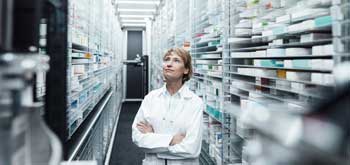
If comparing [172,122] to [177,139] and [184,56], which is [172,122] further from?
[184,56]

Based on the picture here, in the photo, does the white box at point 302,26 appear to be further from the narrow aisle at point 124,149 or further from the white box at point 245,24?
the narrow aisle at point 124,149

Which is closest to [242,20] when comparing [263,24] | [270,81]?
[263,24]

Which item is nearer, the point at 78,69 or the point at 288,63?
the point at 288,63

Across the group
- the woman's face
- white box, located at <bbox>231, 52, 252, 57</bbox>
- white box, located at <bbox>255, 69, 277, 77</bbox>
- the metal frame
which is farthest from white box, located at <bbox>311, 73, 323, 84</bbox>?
the woman's face

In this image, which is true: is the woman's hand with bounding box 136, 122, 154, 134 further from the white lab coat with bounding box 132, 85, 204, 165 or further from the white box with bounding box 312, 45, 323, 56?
the white box with bounding box 312, 45, 323, 56

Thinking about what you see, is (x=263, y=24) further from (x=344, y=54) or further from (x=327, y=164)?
(x=327, y=164)

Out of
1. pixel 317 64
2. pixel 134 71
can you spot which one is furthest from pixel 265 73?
pixel 134 71

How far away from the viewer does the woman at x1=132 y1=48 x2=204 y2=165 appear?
80.3 inches

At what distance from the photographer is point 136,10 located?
906 centimetres

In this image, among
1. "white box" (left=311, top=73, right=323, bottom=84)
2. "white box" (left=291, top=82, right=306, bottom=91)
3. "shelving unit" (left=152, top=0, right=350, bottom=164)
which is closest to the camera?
"shelving unit" (left=152, top=0, right=350, bottom=164)

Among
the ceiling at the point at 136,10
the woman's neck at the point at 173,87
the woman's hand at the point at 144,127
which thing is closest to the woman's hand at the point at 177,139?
the woman's hand at the point at 144,127

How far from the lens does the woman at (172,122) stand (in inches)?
80.3

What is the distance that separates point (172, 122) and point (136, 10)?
7.33 meters

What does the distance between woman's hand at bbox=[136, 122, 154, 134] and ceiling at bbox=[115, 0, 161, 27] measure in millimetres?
5797
